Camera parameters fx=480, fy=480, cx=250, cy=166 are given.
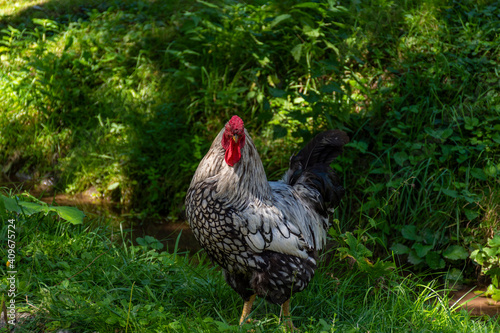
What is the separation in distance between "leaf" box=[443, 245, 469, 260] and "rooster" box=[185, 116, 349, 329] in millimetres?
1671

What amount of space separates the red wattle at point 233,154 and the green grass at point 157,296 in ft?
2.86

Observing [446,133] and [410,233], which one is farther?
[446,133]

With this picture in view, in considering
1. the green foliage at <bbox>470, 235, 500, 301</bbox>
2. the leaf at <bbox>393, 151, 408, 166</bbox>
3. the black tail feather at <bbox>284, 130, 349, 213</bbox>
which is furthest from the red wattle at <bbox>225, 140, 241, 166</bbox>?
the green foliage at <bbox>470, 235, 500, 301</bbox>

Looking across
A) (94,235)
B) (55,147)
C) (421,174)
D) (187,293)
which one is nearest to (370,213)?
(421,174)

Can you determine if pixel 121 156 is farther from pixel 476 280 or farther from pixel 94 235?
pixel 476 280

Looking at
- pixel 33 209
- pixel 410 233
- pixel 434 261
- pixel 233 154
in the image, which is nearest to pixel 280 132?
pixel 410 233

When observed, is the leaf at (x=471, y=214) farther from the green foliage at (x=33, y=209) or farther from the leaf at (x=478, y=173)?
the green foliage at (x=33, y=209)

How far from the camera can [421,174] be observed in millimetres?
4395

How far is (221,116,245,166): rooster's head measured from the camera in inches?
100

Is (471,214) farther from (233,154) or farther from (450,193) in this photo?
(233,154)

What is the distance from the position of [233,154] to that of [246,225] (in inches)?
15.6

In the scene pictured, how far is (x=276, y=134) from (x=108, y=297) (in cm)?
229

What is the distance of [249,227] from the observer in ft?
8.55

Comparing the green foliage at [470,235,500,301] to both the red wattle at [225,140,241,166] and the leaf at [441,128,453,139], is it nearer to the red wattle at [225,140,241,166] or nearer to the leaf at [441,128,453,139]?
the leaf at [441,128,453,139]
